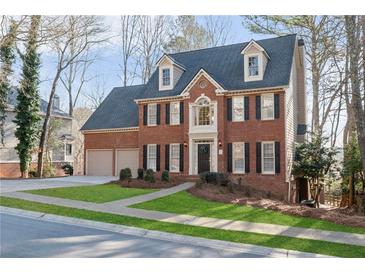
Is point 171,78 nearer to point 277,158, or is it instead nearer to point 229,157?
point 229,157

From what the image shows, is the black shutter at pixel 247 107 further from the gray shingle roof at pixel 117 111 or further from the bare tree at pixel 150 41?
the bare tree at pixel 150 41

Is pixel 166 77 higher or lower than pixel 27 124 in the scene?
higher

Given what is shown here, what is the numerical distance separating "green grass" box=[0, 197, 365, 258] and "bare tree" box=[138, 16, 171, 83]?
58.3 ft

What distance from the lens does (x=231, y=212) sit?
31.5ft

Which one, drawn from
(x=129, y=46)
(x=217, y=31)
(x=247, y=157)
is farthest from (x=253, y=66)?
(x=129, y=46)

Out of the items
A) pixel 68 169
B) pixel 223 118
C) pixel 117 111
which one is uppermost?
pixel 117 111

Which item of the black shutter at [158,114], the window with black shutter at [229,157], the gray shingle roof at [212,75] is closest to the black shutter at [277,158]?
the window with black shutter at [229,157]

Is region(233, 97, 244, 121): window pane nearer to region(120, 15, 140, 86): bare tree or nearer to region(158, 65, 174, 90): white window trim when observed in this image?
region(158, 65, 174, 90): white window trim

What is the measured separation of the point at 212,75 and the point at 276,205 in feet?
25.5

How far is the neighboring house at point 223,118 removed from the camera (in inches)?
596

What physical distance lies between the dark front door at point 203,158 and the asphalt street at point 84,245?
9.37 meters

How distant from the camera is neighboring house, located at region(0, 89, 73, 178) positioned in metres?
20.9

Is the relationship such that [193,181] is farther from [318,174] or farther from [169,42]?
[169,42]
